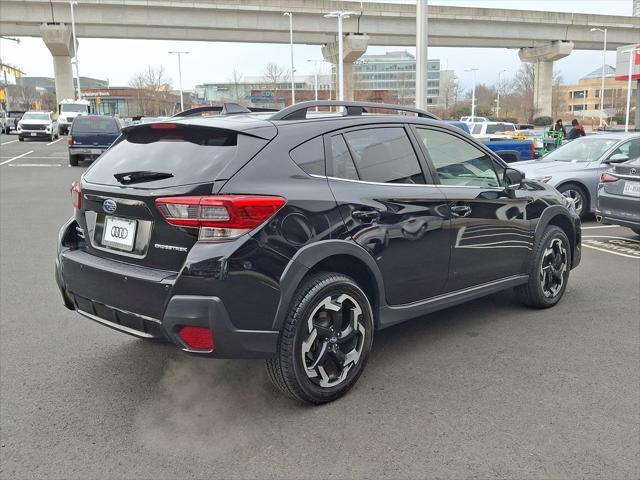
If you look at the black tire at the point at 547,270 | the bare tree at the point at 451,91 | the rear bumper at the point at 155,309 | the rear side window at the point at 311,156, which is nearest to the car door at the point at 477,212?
the black tire at the point at 547,270

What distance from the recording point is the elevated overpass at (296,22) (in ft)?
155

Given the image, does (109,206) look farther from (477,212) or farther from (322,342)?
(477,212)

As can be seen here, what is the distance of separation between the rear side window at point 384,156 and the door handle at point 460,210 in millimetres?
335

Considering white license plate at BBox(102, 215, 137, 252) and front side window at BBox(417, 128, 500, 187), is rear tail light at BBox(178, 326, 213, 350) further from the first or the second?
front side window at BBox(417, 128, 500, 187)

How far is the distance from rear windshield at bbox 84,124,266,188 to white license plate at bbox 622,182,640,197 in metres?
6.57

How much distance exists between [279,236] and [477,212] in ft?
6.48

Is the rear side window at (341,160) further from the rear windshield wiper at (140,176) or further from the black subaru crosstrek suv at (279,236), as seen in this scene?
the rear windshield wiper at (140,176)

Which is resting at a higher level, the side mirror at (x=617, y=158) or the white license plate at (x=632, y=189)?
the side mirror at (x=617, y=158)

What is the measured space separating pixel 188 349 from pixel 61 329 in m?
2.32

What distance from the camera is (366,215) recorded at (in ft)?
12.4

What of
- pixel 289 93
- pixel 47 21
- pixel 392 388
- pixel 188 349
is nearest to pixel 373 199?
pixel 392 388

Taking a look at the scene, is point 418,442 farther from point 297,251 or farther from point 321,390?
point 297,251

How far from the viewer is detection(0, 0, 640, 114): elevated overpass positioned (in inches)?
1865

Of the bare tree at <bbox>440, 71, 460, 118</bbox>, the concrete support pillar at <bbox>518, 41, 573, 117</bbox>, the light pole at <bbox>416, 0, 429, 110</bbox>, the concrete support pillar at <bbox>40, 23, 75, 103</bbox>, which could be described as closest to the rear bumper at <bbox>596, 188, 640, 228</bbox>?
the light pole at <bbox>416, 0, 429, 110</bbox>
